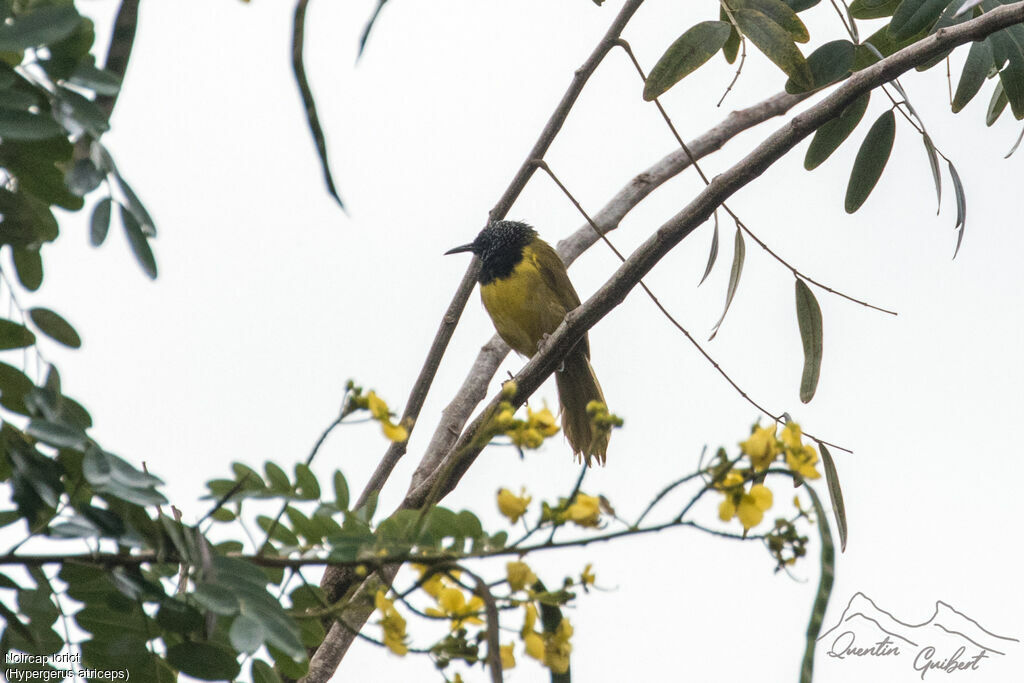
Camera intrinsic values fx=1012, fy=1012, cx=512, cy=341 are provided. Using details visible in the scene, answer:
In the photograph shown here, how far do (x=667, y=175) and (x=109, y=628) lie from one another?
2642 mm

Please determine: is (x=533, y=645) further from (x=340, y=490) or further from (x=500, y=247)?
(x=500, y=247)

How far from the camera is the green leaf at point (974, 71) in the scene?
2783 mm

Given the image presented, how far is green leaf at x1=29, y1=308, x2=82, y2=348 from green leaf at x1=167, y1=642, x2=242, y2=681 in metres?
0.52

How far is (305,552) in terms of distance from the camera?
4.90 feet

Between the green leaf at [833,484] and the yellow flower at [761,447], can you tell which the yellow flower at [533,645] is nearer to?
the yellow flower at [761,447]

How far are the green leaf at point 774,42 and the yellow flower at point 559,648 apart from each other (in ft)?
4.53

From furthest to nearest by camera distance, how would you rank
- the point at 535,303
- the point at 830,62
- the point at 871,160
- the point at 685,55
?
1. the point at 535,303
2. the point at 871,160
3. the point at 830,62
4. the point at 685,55

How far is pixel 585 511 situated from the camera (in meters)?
1.19

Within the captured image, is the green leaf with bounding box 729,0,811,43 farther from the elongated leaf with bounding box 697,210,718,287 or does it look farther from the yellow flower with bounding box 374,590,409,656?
the yellow flower with bounding box 374,590,409,656

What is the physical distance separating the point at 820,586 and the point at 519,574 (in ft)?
1.22

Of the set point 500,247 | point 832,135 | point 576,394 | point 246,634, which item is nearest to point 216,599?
point 246,634

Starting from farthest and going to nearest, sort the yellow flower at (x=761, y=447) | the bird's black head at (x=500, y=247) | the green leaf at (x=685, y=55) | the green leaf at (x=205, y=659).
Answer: the bird's black head at (x=500, y=247), the green leaf at (x=685, y=55), the green leaf at (x=205, y=659), the yellow flower at (x=761, y=447)

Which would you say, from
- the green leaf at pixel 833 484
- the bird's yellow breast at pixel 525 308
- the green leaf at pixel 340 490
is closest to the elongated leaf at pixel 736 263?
the green leaf at pixel 833 484

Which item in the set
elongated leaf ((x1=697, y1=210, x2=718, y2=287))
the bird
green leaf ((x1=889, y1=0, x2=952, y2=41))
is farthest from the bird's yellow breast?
green leaf ((x1=889, y1=0, x2=952, y2=41))
